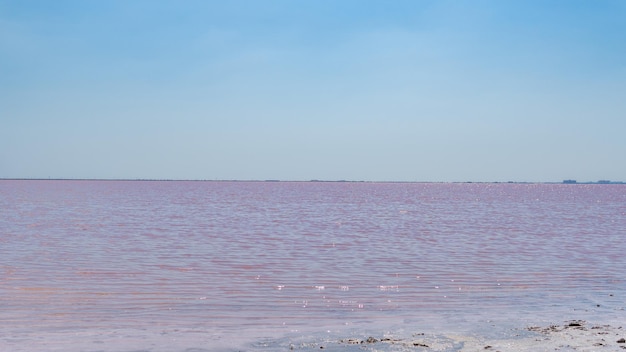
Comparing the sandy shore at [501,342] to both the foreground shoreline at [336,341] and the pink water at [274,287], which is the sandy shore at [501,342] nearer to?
the foreground shoreline at [336,341]

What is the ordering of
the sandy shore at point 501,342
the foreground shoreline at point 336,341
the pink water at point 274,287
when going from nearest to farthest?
1. the sandy shore at point 501,342
2. the foreground shoreline at point 336,341
3. the pink water at point 274,287

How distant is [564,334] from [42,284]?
12821 millimetres

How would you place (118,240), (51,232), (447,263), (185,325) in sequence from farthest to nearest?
(51,232)
(118,240)
(447,263)
(185,325)

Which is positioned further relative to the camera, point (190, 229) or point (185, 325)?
point (190, 229)

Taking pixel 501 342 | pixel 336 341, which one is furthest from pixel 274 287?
pixel 501 342

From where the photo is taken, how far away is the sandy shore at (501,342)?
940 centimetres

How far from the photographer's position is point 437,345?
31.8ft

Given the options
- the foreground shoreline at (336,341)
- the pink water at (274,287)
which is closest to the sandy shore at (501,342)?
the foreground shoreline at (336,341)

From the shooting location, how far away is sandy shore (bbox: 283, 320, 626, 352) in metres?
9.40

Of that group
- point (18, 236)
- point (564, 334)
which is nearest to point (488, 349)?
point (564, 334)

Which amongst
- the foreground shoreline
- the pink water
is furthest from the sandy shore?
the pink water

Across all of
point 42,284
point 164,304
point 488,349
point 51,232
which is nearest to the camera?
point 488,349

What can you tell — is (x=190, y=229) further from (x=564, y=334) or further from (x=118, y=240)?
(x=564, y=334)

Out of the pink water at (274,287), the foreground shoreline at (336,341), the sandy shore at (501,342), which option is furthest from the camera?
the pink water at (274,287)
